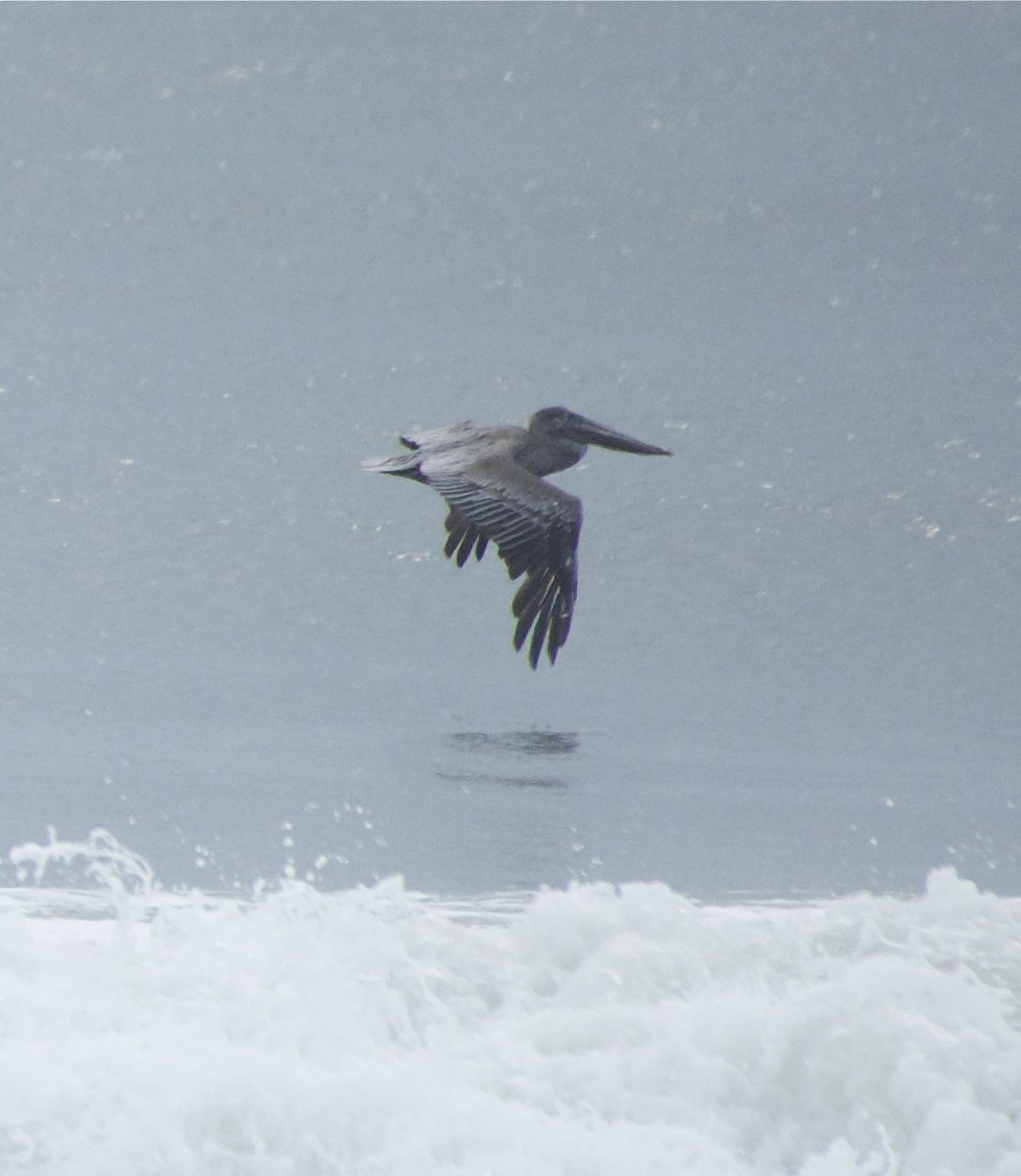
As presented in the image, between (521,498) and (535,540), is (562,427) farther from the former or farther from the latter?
(535,540)

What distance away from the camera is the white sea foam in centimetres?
353

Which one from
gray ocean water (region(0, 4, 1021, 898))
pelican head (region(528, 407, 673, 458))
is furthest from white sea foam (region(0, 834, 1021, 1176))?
pelican head (region(528, 407, 673, 458))

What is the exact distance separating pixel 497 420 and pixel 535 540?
625cm

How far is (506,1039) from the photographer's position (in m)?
3.87

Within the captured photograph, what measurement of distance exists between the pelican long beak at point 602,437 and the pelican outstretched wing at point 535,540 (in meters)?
0.69

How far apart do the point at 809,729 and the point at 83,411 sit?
21.1ft

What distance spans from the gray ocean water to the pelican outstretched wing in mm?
505

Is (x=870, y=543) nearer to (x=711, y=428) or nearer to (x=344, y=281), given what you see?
(x=711, y=428)

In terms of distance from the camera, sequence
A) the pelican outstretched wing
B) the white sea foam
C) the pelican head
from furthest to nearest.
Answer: the pelican head
the pelican outstretched wing
the white sea foam

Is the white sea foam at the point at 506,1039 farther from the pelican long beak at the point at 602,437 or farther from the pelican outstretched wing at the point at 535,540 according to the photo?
the pelican long beak at the point at 602,437

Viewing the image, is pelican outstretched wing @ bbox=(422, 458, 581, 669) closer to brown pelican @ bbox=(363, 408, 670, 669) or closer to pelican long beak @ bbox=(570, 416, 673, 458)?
brown pelican @ bbox=(363, 408, 670, 669)

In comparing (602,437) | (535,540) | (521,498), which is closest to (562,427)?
(602,437)

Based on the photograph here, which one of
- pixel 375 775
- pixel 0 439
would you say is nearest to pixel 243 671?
pixel 375 775

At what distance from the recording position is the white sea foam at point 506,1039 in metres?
3.53
